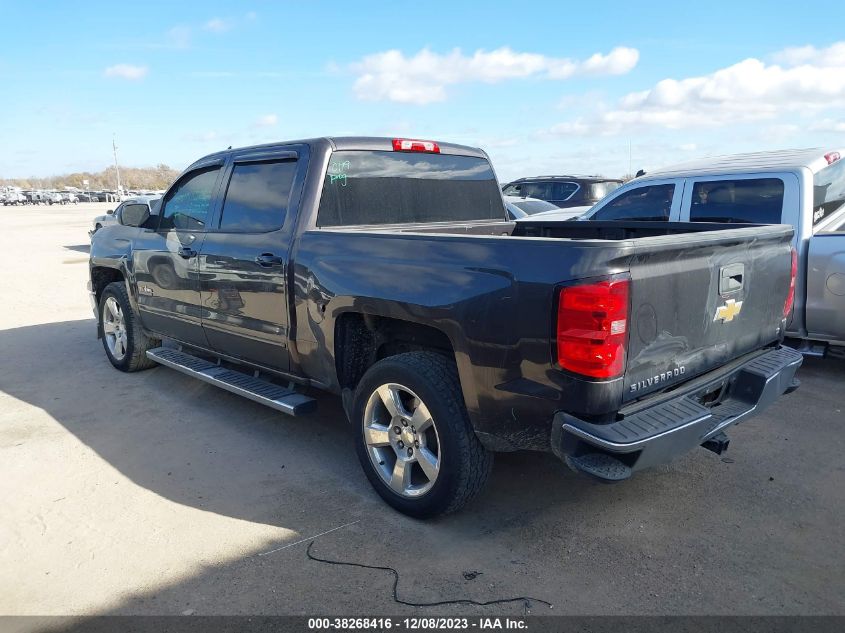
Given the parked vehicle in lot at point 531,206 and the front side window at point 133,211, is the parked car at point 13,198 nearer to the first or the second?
the parked vehicle in lot at point 531,206

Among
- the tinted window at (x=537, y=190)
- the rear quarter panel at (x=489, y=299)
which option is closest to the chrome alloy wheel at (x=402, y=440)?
the rear quarter panel at (x=489, y=299)

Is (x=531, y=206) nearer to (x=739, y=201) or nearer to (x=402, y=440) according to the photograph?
(x=739, y=201)

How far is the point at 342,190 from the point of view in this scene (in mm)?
4250

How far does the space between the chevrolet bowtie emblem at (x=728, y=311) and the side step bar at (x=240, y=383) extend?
2.35 metres

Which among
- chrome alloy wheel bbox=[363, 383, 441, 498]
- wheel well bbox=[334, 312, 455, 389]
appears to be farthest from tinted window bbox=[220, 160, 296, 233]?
chrome alloy wheel bbox=[363, 383, 441, 498]

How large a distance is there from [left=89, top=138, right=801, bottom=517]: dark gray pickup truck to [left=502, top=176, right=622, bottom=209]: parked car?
9.73 m

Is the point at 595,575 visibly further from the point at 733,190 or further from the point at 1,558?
the point at 733,190

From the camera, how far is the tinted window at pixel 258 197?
14.1ft

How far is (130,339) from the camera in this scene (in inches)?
242

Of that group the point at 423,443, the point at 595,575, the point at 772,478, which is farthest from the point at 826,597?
the point at 423,443

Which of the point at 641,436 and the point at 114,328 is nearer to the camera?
the point at 641,436

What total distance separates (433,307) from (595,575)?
1.41 m

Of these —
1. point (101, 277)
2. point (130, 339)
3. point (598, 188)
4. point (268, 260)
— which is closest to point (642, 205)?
point (268, 260)

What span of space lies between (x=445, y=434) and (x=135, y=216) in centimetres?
365
